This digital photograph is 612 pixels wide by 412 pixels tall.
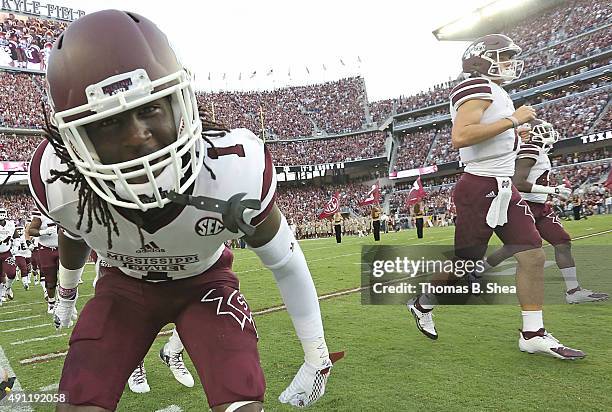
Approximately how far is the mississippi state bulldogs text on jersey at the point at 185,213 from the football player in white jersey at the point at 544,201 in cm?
381

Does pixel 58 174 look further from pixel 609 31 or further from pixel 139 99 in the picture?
pixel 609 31

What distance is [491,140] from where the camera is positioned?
11.6 ft

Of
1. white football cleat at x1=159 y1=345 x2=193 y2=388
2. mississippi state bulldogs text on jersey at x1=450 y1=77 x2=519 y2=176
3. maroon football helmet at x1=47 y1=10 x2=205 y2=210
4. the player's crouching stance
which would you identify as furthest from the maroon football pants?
mississippi state bulldogs text on jersey at x1=450 y1=77 x2=519 y2=176

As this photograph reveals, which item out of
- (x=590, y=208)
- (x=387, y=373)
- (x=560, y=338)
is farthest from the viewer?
(x=590, y=208)

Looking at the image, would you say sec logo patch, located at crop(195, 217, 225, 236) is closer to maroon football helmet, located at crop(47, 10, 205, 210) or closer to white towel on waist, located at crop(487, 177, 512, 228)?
maroon football helmet, located at crop(47, 10, 205, 210)

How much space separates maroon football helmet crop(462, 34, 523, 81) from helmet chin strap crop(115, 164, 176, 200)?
2858mm

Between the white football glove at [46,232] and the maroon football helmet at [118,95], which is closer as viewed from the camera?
the maroon football helmet at [118,95]

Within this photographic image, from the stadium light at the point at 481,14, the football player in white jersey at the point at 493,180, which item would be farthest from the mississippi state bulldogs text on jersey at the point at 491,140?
the stadium light at the point at 481,14

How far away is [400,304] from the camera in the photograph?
17.7 feet

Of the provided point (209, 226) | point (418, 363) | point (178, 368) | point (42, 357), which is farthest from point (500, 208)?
point (42, 357)

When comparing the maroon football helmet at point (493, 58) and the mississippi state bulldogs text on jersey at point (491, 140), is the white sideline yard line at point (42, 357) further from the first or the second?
the maroon football helmet at point (493, 58)

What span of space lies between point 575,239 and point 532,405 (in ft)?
30.3

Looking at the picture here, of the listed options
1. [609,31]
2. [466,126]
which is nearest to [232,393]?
[466,126]

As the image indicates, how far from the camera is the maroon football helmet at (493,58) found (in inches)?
143
